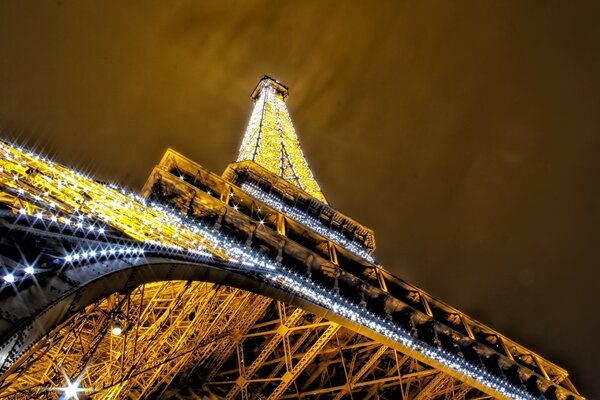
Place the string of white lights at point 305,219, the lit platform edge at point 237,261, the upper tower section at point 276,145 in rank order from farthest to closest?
the upper tower section at point 276,145 < the string of white lights at point 305,219 < the lit platform edge at point 237,261

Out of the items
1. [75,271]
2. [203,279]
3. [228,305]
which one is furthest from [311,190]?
[75,271]

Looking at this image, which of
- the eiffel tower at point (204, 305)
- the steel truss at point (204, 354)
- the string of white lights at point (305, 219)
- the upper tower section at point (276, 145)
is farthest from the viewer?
the upper tower section at point (276, 145)

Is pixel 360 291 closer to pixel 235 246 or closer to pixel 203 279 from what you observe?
pixel 235 246

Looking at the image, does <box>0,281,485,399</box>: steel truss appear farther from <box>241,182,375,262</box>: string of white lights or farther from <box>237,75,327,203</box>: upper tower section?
<box>237,75,327,203</box>: upper tower section

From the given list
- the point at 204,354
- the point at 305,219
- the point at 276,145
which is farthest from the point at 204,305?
the point at 276,145

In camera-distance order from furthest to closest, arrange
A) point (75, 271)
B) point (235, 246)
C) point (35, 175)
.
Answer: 1. point (235, 246)
2. point (35, 175)
3. point (75, 271)

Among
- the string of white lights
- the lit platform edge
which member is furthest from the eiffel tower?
the string of white lights

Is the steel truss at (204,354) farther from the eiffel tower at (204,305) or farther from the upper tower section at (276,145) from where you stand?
the upper tower section at (276,145)

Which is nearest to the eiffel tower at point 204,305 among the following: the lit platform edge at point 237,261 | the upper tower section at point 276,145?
the lit platform edge at point 237,261
